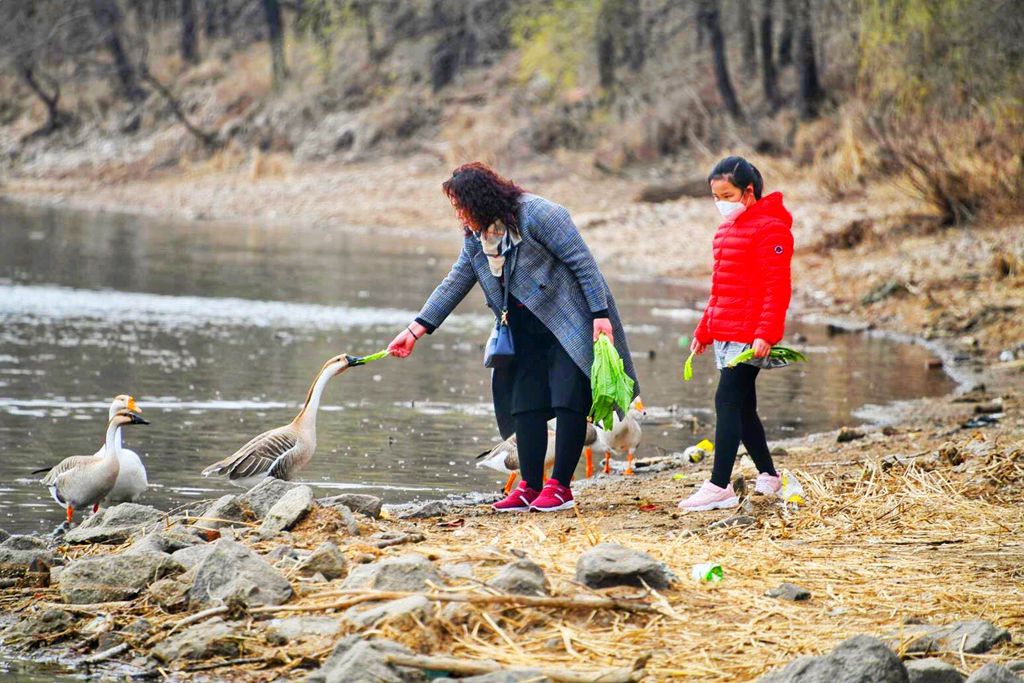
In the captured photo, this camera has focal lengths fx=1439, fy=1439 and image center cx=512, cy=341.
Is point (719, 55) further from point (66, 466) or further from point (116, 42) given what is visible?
point (66, 466)

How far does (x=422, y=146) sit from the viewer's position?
141ft

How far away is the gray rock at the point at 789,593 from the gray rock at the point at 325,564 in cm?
178

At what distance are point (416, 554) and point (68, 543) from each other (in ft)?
7.12

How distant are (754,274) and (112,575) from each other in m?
3.53

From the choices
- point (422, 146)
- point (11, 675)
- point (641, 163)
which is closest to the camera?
point (11, 675)

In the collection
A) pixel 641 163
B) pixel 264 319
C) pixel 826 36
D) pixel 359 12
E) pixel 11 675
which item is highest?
pixel 359 12

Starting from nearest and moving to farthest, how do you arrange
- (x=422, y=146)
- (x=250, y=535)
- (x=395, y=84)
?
(x=250, y=535)
(x=422, y=146)
(x=395, y=84)

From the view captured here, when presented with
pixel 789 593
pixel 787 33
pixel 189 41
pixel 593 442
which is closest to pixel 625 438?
pixel 593 442

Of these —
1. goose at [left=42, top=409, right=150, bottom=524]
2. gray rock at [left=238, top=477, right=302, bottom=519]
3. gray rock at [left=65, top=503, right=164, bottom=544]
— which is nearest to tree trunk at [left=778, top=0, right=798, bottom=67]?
goose at [left=42, top=409, right=150, bottom=524]

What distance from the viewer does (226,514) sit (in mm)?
7121

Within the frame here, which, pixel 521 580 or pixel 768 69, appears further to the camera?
pixel 768 69

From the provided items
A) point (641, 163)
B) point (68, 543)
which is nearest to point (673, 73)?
point (641, 163)

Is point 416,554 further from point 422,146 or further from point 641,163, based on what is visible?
point 422,146

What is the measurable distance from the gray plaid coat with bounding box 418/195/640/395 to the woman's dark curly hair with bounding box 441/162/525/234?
0.10 m
